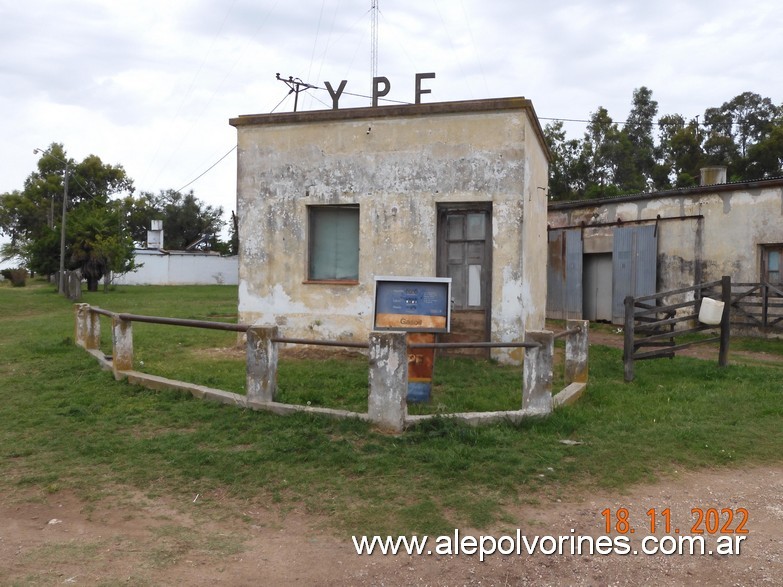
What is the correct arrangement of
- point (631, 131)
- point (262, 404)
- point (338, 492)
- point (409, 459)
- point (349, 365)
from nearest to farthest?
point (338, 492)
point (409, 459)
point (262, 404)
point (349, 365)
point (631, 131)

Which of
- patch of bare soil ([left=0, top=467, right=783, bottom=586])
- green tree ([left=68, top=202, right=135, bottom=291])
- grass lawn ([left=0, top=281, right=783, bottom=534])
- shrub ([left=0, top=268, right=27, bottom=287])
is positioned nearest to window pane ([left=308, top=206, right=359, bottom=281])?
grass lawn ([left=0, top=281, right=783, bottom=534])

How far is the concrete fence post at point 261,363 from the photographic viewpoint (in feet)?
22.0

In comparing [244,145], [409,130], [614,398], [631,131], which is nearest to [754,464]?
[614,398]

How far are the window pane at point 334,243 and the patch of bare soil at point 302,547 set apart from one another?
6682 millimetres

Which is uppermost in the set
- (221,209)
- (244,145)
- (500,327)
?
(221,209)

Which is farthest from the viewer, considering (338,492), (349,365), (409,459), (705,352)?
(705,352)

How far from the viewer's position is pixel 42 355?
10641 mm

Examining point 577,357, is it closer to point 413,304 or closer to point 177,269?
point 413,304

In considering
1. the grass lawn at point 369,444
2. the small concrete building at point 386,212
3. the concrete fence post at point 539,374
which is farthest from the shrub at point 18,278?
the concrete fence post at point 539,374

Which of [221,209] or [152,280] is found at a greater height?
[221,209]

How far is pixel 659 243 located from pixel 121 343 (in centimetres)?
1241

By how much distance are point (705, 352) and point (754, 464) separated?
769 cm

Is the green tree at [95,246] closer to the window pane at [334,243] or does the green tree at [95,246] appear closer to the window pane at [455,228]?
the window pane at [334,243]

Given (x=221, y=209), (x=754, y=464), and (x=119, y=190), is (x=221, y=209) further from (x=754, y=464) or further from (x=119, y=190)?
(x=754, y=464)
